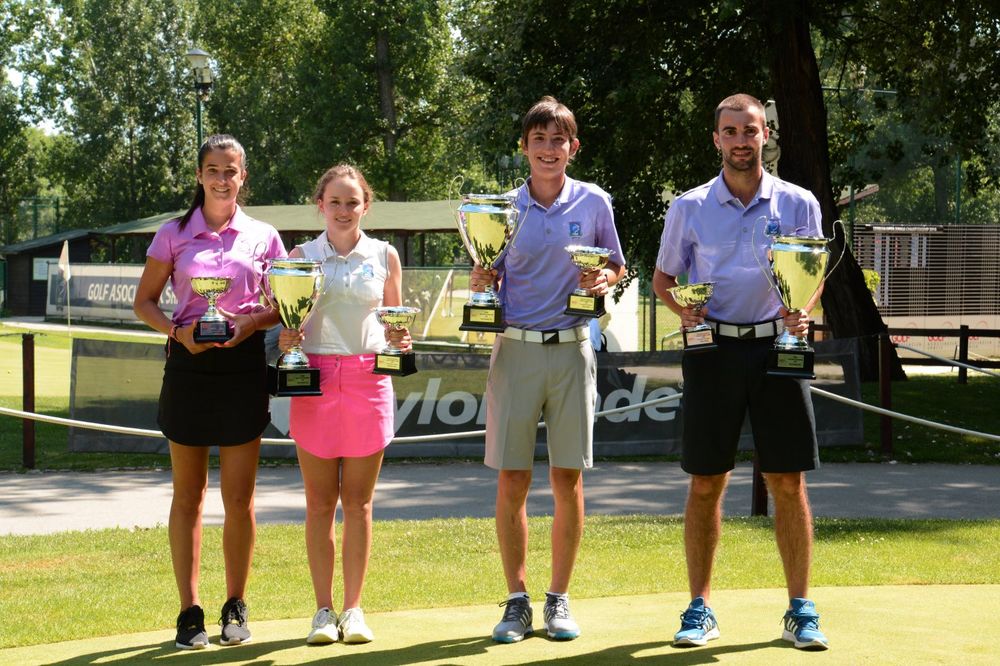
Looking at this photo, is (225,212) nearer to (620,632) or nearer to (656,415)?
(620,632)

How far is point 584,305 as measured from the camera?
4848mm

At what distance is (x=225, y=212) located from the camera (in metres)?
5.12

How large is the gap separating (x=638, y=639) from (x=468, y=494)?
20.3 ft

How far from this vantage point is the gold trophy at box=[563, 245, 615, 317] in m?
4.84

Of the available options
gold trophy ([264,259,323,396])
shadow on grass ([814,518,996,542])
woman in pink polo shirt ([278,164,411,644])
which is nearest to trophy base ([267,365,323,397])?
gold trophy ([264,259,323,396])

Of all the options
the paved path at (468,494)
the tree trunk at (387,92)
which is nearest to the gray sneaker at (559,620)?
the paved path at (468,494)

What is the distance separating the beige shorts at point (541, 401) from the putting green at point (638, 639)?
0.72 m

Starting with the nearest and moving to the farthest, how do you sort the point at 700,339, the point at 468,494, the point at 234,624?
1. the point at 700,339
2. the point at 234,624
3. the point at 468,494

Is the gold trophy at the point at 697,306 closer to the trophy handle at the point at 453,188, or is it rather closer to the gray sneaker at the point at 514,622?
the trophy handle at the point at 453,188

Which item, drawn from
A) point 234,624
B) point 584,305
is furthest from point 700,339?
point 234,624

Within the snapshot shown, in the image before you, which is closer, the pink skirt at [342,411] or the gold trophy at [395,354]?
the gold trophy at [395,354]

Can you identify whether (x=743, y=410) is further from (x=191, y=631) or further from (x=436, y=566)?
(x=436, y=566)

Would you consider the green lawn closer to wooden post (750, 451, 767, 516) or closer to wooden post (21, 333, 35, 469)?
wooden post (750, 451, 767, 516)

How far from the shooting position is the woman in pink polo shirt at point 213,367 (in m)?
5.00
